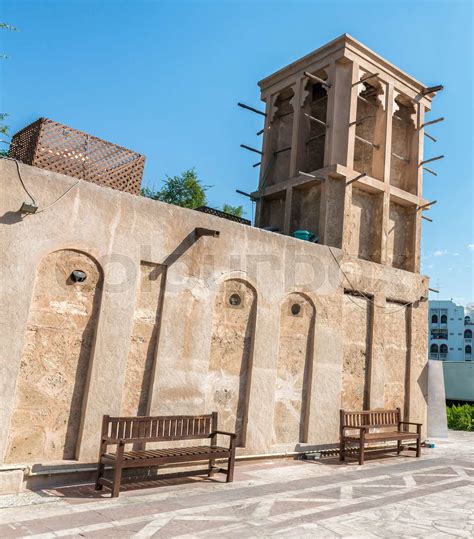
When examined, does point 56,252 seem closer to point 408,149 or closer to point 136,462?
point 136,462

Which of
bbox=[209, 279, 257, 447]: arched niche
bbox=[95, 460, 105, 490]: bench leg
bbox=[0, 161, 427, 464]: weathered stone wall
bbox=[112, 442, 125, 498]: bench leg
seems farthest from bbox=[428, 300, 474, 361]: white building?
bbox=[112, 442, 125, 498]: bench leg

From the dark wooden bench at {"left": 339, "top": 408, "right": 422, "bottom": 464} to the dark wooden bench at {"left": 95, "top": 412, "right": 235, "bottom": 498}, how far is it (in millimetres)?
3191

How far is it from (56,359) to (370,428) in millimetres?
7028

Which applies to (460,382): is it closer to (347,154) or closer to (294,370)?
(347,154)

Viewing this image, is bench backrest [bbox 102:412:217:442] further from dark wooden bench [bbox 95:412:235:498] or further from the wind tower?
the wind tower

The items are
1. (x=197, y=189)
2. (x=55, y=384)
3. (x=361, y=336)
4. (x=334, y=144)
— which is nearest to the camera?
(x=55, y=384)

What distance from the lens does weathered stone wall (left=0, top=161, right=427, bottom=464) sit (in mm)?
6879

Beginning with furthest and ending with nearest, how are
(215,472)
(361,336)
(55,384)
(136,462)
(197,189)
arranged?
(197,189), (361,336), (215,472), (55,384), (136,462)

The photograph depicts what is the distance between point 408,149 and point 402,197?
198 cm

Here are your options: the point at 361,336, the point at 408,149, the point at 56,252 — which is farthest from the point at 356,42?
the point at 56,252

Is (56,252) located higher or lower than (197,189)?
lower

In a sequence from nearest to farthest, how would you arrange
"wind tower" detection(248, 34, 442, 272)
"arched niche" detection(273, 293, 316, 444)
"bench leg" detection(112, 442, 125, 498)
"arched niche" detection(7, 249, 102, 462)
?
"bench leg" detection(112, 442, 125, 498) < "arched niche" detection(7, 249, 102, 462) < "arched niche" detection(273, 293, 316, 444) < "wind tower" detection(248, 34, 442, 272)

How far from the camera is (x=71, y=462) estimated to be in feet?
23.0

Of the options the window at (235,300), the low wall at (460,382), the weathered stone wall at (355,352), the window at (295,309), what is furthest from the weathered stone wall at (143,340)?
the low wall at (460,382)
